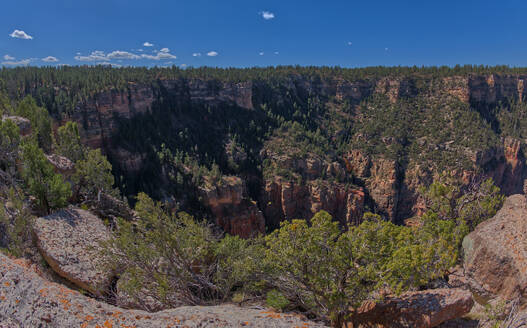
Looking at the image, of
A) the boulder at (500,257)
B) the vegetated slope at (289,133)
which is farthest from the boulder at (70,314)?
the vegetated slope at (289,133)

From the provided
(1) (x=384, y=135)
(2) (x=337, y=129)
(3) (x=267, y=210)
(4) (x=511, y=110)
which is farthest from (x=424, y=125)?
(3) (x=267, y=210)

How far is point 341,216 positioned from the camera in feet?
180

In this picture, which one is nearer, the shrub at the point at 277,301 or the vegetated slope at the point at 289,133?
the shrub at the point at 277,301

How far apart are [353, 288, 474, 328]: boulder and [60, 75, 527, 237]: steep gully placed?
36.5 m

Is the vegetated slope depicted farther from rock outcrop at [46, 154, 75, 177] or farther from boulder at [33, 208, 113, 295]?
boulder at [33, 208, 113, 295]

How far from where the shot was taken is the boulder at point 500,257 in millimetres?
9719

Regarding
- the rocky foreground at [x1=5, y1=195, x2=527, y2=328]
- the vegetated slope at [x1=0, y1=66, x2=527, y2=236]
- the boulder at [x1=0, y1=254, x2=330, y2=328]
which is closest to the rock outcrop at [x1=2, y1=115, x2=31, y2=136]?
the vegetated slope at [x1=0, y1=66, x2=527, y2=236]

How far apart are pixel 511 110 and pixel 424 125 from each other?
28.4 meters

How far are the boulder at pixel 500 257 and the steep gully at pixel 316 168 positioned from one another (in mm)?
36296

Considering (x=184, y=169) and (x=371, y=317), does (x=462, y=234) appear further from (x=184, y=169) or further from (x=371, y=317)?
(x=184, y=169)

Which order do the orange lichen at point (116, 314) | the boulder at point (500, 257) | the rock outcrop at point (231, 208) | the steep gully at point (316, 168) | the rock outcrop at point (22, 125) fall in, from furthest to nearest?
the steep gully at point (316, 168), the rock outcrop at point (231, 208), the rock outcrop at point (22, 125), the boulder at point (500, 257), the orange lichen at point (116, 314)

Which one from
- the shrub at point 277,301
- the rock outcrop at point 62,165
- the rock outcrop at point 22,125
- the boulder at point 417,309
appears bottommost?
the shrub at point 277,301

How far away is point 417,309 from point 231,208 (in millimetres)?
38381

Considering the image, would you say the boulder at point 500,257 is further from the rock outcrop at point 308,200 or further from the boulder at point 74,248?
the rock outcrop at point 308,200
